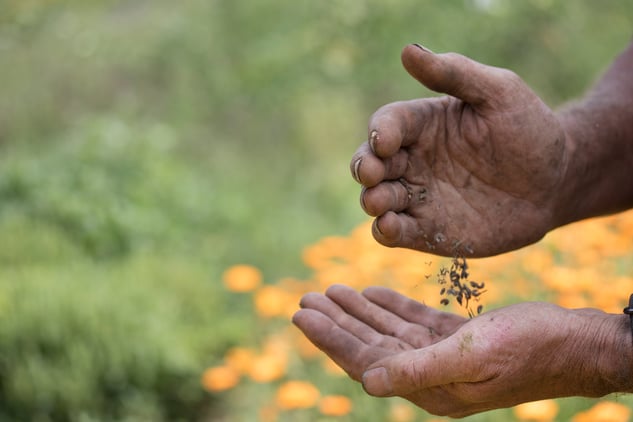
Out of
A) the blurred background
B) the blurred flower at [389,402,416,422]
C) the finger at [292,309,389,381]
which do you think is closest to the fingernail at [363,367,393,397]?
the finger at [292,309,389,381]

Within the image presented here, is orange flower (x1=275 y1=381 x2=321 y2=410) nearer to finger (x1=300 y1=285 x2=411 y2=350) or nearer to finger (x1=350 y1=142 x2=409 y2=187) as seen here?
finger (x1=300 y1=285 x2=411 y2=350)

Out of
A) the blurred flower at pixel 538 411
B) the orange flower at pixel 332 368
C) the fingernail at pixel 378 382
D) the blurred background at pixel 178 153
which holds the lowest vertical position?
the fingernail at pixel 378 382

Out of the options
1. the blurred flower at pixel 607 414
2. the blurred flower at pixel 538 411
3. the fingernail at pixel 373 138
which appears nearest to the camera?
the fingernail at pixel 373 138

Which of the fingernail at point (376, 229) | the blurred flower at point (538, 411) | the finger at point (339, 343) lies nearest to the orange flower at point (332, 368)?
the blurred flower at point (538, 411)

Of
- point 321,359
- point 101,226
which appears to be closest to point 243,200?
point 101,226

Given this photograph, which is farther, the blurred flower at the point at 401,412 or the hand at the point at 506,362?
the blurred flower at the point at 401,412

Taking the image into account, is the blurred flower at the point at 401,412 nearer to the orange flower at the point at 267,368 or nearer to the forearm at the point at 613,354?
the orange flower at the point at 267,368
